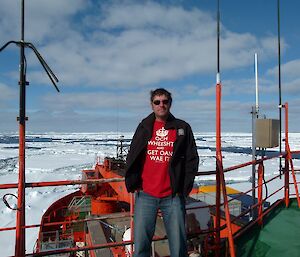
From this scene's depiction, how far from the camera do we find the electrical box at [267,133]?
228 inches

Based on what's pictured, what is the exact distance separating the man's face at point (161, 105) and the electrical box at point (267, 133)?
350 cm

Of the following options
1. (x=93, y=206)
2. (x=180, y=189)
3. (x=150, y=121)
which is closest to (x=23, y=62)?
(x=150, y=121)

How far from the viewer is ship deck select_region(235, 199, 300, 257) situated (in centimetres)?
413

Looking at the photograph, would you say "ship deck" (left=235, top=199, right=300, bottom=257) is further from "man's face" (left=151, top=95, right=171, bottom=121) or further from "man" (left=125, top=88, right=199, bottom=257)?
"man's face" (left=151, top=95, right=171, bottom=121)

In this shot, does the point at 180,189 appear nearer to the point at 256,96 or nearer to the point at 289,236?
the point at 289,236

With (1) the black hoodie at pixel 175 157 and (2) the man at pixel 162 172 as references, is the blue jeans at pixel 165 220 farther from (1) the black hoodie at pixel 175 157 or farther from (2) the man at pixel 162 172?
(1) the black hoodie at pixel 175 157

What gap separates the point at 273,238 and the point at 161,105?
3.01 m

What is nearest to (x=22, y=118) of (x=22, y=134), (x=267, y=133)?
(x=22, y=134)

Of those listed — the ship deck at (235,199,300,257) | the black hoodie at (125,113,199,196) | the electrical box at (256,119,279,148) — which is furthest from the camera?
the electrical box at (256,119,279,148)

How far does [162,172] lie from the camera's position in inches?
113

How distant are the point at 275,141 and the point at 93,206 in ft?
32.8

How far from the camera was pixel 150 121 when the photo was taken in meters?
3.01

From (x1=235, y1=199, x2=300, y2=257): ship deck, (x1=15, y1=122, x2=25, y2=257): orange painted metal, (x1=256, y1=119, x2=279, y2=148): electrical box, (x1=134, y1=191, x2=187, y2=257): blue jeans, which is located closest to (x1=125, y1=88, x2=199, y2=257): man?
(x1=134, y1=191, x2=187, y2=257): blue jeans

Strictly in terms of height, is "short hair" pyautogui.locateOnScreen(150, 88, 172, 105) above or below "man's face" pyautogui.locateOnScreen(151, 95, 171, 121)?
above
